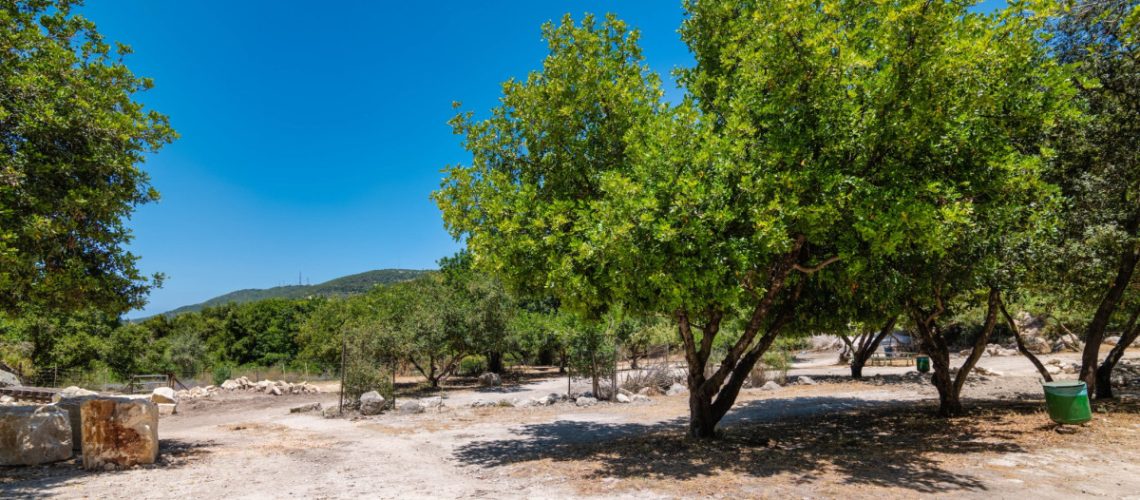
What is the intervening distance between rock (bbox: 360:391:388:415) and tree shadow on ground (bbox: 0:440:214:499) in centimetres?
600

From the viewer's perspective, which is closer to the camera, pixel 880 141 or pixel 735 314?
pixel 880 141

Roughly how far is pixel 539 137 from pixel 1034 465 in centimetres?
909

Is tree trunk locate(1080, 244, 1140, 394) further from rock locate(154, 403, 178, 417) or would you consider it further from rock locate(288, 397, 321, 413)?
rock locate(154, 403, 178, 417)

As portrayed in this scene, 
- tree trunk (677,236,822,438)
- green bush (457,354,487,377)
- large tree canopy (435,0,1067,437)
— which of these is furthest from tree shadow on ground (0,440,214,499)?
green bush (457,354,487,377)

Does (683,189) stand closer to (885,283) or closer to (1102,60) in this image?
(885,283)

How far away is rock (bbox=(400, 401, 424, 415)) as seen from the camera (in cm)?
1778

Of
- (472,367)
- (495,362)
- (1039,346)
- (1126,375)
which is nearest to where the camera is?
(1126,375)

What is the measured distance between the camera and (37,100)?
27.3ft

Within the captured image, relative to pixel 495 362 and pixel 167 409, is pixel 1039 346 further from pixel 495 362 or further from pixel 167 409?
pixel 167 409

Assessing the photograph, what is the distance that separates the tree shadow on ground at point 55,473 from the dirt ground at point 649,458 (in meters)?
0.03

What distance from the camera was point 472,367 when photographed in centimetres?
4062

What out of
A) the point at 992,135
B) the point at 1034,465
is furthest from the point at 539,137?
the point at 1034,465

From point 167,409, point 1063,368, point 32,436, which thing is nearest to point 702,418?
point 32,436

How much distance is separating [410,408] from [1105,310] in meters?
18.2
